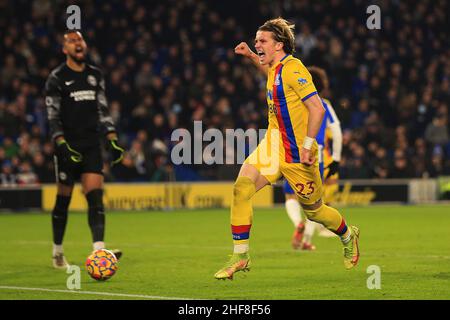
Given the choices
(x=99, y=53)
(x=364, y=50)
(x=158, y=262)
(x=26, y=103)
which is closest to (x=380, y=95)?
(x=364, y=50)

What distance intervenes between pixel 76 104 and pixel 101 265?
7.50 feet

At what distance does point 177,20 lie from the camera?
2847cm

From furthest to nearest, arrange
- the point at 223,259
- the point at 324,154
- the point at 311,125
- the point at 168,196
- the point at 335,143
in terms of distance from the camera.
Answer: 1. the point at 168,196
2. the point at 324,154
3. the point at 335,143
4. the point at 223,259
5. the point at 311,125

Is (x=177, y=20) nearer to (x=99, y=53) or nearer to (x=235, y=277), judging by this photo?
(x=99, y=53)

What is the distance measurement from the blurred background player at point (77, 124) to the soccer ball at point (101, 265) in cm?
115

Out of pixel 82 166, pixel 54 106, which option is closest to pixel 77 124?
pixel 54 106

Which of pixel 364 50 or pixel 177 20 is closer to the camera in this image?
pixel 177 20

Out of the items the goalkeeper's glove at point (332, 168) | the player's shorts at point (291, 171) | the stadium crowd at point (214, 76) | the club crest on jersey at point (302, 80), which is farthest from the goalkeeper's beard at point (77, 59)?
the stadium crowd at point (214, 76)

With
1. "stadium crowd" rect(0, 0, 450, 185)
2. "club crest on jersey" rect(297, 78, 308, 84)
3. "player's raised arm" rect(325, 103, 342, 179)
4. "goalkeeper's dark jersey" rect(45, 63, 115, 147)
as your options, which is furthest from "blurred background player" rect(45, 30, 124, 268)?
"stadium crowd" rect(0, 0, 450, 185)

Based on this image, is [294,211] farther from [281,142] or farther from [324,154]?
[281,142]

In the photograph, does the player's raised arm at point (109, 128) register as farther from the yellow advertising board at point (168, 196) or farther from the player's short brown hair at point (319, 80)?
the yellow advertising board at point (168, 196)

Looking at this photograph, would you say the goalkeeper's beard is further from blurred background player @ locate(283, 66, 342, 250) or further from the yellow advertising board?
the yellow advertising board

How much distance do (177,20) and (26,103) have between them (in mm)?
6027

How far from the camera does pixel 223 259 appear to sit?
12266 mm
